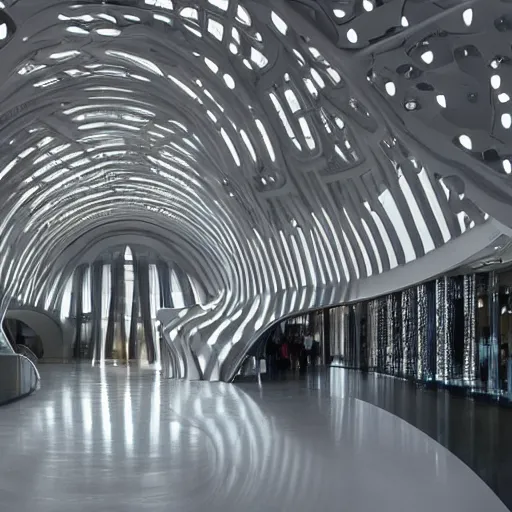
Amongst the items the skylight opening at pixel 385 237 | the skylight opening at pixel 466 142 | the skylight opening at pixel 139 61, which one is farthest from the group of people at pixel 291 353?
the skylight opening at pixel 466 142

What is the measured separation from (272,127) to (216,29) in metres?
3.62

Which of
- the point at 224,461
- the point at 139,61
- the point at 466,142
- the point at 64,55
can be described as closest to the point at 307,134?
the point at 139,61

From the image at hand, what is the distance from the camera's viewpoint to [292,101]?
63.3 feet

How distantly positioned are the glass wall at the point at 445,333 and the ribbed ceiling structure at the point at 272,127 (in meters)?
0.83

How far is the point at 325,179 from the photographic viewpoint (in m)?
21.9

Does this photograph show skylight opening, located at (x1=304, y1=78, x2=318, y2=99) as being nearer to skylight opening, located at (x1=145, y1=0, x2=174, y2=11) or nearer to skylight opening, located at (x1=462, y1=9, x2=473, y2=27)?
skylight opening, located at (x1=145, y1=0, x2=174, y2=11)

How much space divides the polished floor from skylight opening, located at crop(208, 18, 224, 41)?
24.0 feet

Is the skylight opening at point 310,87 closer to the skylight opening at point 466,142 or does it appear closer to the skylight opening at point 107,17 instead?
the skylight opening at point 107,17

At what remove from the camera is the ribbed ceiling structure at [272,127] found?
9.31 m

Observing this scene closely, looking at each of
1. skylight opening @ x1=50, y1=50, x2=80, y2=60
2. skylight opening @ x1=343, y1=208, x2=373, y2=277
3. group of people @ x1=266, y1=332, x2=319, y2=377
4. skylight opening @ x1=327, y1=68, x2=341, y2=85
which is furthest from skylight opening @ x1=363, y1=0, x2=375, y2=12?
group of people @ x1=266, y1=332, x2=319, y2=377

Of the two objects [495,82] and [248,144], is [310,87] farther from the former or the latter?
[495,82]

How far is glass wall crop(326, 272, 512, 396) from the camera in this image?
13.1 m

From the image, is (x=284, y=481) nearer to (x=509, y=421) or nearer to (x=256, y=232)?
(x=509, y=421)

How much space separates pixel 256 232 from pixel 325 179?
13.6m
